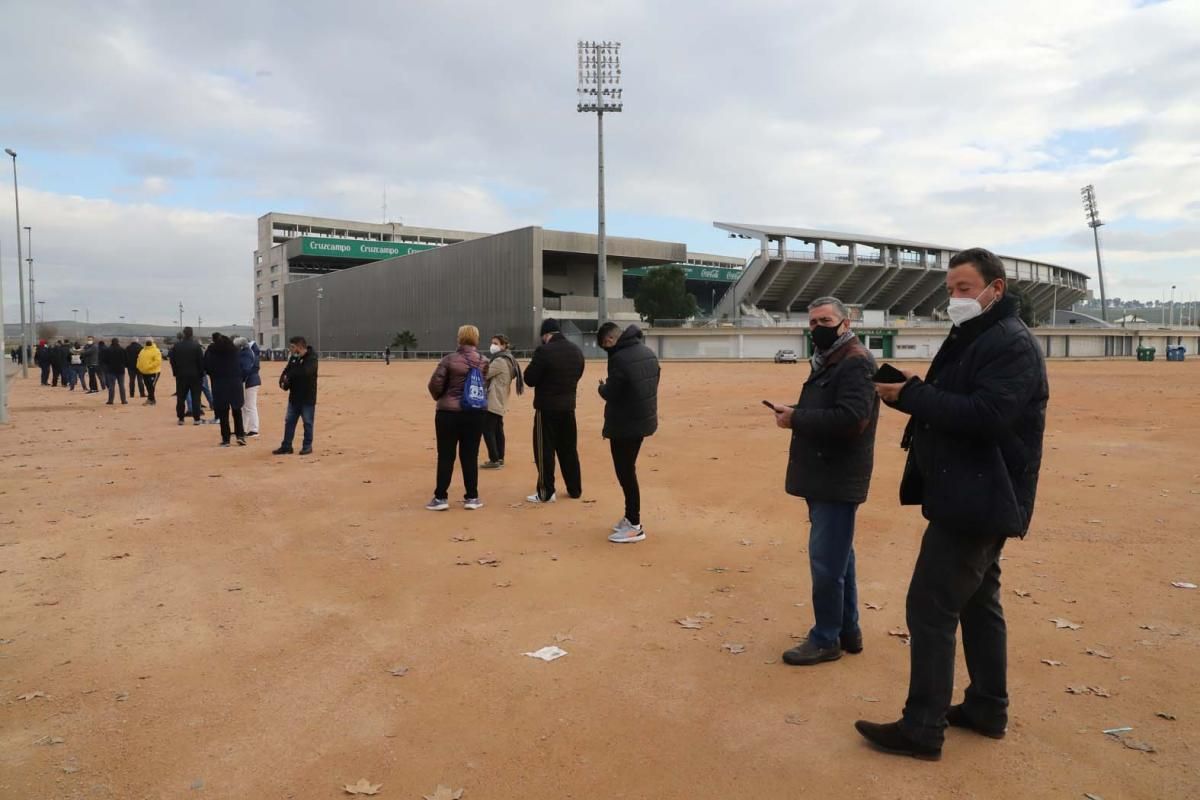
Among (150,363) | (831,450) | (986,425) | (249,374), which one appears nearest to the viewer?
(986,425)

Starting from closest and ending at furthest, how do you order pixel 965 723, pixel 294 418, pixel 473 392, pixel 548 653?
pixel 965 723
pixel 548 653
pixel 473 392
pixel 294 418

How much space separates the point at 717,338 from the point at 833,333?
66.3 metres

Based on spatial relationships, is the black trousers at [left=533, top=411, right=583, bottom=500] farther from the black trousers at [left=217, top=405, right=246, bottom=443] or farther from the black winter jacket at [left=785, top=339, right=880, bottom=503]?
the black trousers at [left=217, top=405, right=246, bottom=443]

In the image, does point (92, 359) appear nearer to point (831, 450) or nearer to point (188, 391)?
point (188, 391)

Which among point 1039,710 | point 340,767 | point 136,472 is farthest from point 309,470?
point 1039,710

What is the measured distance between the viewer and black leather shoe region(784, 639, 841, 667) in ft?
14.4

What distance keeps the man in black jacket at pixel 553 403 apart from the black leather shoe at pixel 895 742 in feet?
16.7

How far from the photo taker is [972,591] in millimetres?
3305

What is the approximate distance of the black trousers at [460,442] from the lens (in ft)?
26.8

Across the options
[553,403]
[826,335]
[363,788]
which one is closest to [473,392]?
[553,403]

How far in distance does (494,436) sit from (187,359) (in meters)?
8.35

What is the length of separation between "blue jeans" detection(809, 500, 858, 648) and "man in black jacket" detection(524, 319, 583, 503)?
419cm

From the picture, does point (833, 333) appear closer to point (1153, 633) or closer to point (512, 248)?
point (1153, 633)

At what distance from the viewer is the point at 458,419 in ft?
26.8
